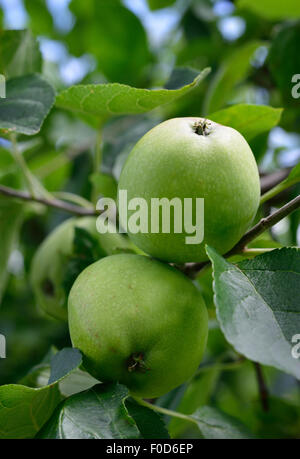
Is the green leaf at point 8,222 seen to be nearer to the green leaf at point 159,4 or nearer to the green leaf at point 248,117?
the green leaf at point 248,117

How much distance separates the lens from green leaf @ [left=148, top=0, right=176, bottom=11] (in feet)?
6.77

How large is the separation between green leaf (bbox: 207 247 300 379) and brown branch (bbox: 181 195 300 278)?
44 millimetres

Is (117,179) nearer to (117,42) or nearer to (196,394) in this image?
(196,394)

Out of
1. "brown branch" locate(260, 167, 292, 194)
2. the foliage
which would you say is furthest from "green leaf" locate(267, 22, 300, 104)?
"brown branch" locate(260, 167, 292, 194)

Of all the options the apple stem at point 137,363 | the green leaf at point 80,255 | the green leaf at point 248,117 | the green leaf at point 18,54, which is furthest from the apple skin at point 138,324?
the green leaf at point 18,54

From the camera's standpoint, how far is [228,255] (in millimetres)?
871

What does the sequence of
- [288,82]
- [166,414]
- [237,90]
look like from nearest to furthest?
[166,414] → [288,82] → [237,90]

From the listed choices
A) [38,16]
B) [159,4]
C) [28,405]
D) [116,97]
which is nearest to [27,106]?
[116,97]

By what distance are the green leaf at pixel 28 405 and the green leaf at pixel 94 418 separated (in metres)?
0.05

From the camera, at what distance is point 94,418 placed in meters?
0.72

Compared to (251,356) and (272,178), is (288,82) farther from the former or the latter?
(251,356)

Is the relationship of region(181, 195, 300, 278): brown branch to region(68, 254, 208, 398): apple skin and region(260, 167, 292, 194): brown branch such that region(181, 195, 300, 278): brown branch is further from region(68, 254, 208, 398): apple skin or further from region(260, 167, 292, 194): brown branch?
region(260, 167, 292, 194): brown branch
